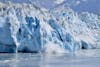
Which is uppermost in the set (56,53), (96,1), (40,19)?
(96,1)

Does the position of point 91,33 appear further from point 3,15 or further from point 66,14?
point 3,15

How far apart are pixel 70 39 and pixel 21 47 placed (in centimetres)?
795

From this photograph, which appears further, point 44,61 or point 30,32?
point 30,32

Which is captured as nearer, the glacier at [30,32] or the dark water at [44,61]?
the dark water at [44,61]

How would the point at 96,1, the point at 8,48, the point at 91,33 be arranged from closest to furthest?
the point at 8,48
the point at 91,33
the point at 96,1

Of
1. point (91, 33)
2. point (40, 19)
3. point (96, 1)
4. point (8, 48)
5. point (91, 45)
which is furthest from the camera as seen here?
point (96, 1)

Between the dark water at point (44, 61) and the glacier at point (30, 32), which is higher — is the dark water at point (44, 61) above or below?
below

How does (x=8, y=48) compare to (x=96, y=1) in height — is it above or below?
below

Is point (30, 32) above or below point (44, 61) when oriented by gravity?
above

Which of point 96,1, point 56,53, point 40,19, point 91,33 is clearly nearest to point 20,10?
point 40,19

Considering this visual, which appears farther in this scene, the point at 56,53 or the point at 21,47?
the point at 56,53

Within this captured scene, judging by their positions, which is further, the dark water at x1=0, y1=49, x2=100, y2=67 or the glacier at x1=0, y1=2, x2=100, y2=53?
the glacier at x1=0, y1=2, x2=100, y2=53

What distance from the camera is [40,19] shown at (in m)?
43.6

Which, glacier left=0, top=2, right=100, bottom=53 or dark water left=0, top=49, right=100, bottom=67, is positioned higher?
glacier left=0, top=2, right=100, bottom=53
